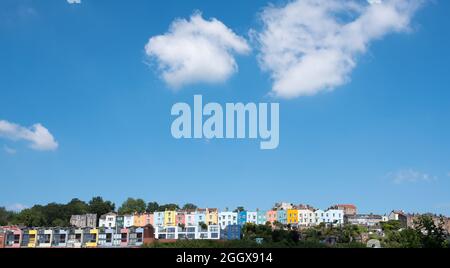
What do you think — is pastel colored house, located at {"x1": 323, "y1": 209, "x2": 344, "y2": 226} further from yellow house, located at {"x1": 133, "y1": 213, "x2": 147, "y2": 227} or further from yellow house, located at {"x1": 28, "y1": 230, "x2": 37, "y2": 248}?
yellow house, located at {"x1": 28, "y1": 230, "x2": 37, "y2": 248}

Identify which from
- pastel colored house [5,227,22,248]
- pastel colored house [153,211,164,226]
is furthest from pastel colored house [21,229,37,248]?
pastel colored house [153,211,164,226]

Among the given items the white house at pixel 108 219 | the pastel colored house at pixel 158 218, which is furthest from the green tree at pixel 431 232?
the pastel colored house at pixel 158 218

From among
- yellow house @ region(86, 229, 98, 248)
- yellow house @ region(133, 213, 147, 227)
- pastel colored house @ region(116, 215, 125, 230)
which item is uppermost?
yellow house @ region(133, 213, 147, 227)

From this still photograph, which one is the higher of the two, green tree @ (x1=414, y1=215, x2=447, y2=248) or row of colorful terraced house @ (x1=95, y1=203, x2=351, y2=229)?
row of colorful terraced house @ (x1=95, y1=203, x2=351, y2=229)

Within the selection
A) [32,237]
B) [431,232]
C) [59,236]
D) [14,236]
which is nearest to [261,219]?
[59,236]

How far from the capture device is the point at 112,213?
22.4 m

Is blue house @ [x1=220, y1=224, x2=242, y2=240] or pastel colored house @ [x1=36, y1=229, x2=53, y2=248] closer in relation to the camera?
blue house @ [x1=220, y1=224, x2=242, y2=240]

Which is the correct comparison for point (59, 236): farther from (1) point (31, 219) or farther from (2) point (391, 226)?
(2) point (391, 226)

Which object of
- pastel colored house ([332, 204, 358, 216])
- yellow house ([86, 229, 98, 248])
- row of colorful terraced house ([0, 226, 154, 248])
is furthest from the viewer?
pastel colored house ([332, 204, 358, 216])

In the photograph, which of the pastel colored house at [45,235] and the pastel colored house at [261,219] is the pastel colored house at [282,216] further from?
the pastel colored house at [45,235]

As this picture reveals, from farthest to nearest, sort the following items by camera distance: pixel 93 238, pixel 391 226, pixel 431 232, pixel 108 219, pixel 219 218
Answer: pixel 391 226, pixel 219 218, pixel 108 219, pixel 93 238, pixel 431 232
